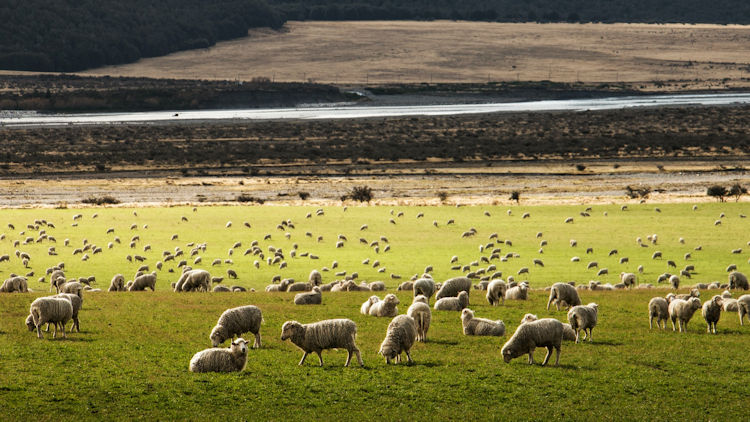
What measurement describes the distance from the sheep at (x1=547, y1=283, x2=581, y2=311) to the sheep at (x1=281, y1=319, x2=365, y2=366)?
646 centimetres

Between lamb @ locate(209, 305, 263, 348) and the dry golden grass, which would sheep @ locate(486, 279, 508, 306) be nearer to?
lamb @ locate(209, 305, 263, 348)

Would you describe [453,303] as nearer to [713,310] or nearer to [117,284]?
[713,310]

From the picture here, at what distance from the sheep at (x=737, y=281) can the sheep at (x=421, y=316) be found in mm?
10559

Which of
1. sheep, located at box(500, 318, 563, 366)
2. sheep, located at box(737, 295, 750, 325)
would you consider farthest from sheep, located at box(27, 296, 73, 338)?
sheep, located at box(737, 295, 750, 325)

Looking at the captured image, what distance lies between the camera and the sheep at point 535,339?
16.3 metres

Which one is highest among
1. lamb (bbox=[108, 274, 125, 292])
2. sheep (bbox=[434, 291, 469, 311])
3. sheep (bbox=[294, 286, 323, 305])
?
sheep (bbox=[434, 291, 469, 311])

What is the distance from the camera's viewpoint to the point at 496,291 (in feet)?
73.7

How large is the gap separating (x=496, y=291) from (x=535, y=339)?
6.10 m

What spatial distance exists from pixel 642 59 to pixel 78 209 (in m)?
158

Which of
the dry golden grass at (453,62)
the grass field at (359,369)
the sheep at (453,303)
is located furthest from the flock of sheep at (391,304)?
the dry golden grass at (453,62)

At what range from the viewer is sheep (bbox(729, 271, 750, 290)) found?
2506 centimetres

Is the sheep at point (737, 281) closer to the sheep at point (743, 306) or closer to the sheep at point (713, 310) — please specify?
the sheep at point (743, 306)

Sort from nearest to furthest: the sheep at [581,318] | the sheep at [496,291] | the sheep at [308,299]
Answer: the sheep at [581,318] → the sheep at [496,291] → the sheep at [308,299]

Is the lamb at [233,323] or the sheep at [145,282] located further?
the sheep at [145,282]
